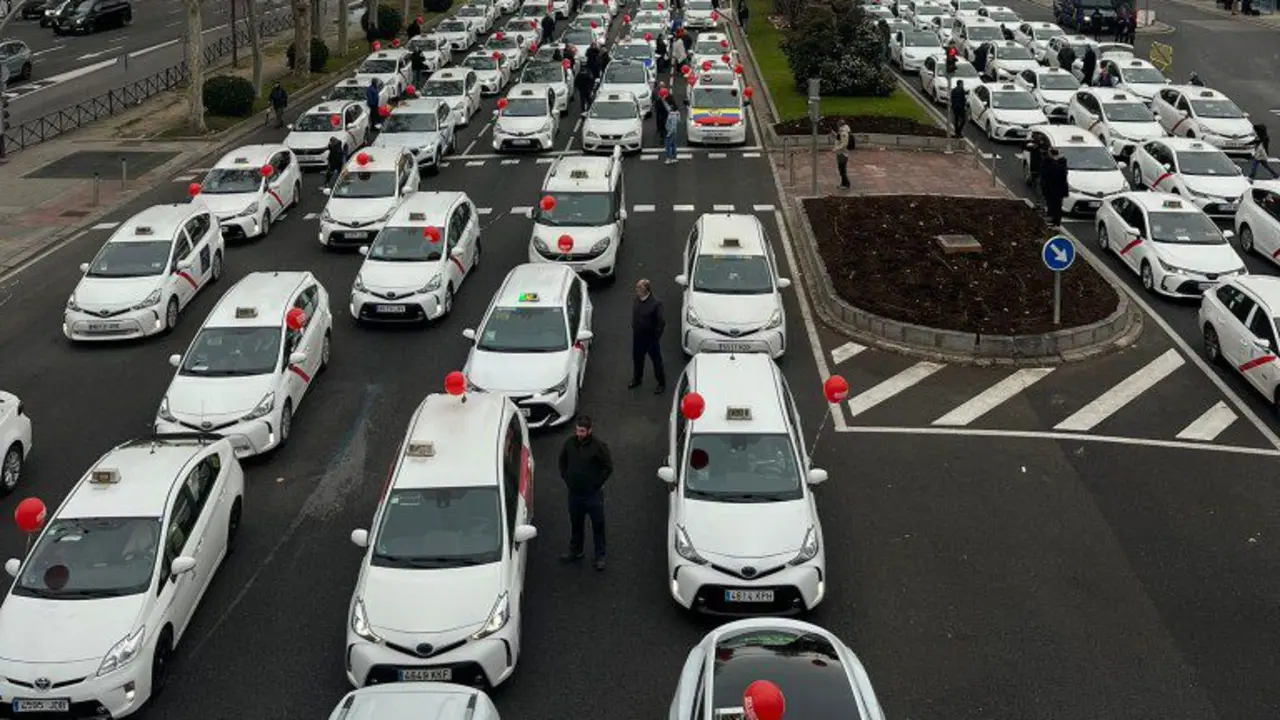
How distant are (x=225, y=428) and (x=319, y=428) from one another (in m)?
1.70

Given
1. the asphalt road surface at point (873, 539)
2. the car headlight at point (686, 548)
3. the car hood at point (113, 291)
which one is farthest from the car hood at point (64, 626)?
the car hood at point (113, 291)

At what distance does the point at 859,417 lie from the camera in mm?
18422

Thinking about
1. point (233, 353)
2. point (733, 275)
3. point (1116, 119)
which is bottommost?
point (233, 353)

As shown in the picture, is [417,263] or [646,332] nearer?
[646,332]

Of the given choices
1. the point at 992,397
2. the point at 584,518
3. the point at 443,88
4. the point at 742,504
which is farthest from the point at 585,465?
the point at 443,88

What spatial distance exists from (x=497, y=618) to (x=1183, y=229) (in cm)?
1802

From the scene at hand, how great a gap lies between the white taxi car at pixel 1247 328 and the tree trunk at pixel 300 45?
3594cm

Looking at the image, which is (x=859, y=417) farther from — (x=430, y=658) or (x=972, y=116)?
(x=972, y=116)

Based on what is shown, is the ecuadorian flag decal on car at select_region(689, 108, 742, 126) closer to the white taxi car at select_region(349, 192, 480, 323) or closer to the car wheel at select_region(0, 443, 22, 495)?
the white taxi car at select_region(349, 192, 480, 323)

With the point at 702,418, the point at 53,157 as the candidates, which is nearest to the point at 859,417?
the point at 702,418

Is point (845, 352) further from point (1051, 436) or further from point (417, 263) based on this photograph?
point (417, 263)

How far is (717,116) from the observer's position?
36.4m

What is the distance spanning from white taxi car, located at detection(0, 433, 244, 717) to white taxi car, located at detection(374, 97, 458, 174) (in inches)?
788

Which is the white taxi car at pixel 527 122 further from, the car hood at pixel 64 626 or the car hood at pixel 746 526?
the car hood at pixel 64 626
